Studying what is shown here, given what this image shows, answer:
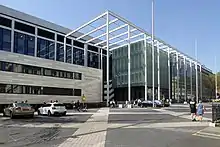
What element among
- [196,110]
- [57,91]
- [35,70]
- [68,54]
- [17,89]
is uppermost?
[68,54]

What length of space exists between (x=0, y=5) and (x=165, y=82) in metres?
45.0

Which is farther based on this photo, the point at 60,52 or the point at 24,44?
the point at 60,52

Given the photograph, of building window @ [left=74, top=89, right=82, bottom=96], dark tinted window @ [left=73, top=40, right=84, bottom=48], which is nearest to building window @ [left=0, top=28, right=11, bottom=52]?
building window @ [left=74, top=89, right=82, bottom=96]

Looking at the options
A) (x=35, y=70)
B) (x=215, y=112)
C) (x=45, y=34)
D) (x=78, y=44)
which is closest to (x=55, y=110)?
(x=215, y=112)

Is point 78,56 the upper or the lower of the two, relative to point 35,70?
upper

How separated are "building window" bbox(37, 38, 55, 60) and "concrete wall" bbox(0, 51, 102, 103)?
8.49 m

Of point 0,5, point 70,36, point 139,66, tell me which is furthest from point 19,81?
point 139,66

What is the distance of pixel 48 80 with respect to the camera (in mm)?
44156

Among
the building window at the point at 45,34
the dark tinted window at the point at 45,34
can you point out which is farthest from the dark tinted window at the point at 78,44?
the dark tinted window at the point at 45,34

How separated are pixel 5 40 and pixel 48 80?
10.9 meters

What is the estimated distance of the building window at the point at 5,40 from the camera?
4684 centimetres

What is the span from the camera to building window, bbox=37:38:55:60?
5431cm

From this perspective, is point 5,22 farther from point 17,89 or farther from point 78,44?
point 78,44

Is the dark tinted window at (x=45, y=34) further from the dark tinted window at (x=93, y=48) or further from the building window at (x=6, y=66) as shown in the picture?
the building window at (x=6, y=66)
